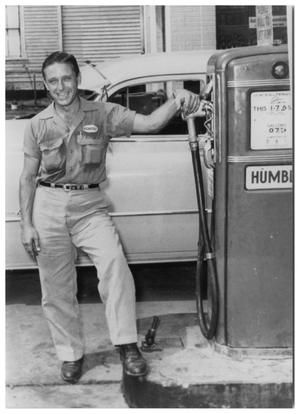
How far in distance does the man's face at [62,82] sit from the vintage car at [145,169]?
4.49 feet

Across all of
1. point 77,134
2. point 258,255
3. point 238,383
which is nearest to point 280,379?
point 238,383

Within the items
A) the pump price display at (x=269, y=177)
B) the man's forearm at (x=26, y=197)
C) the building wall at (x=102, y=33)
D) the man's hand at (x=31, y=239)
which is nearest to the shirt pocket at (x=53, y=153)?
the man's forearm at (x=26, y=197)

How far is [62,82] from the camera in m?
3.40

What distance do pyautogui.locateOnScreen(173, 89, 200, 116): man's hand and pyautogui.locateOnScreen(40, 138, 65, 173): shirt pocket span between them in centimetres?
62

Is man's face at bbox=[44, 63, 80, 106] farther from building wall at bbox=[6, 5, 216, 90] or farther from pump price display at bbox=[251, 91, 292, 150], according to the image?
building wall at bbox=[6, 5, 216, 90]

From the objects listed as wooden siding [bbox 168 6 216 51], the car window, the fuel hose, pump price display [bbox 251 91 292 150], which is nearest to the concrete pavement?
the fuel hose

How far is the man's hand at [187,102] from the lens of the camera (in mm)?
3338

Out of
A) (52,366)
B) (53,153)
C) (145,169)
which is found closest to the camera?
(53,153)

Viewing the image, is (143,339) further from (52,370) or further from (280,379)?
(280,379)

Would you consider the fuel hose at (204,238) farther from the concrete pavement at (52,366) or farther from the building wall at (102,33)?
the building wall at (102,33)

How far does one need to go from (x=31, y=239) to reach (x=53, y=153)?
44cm

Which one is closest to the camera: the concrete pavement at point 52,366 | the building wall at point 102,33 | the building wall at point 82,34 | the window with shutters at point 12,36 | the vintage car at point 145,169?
the concrete pavement at point 52,366

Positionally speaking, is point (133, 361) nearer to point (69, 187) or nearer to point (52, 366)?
point (52, 366)

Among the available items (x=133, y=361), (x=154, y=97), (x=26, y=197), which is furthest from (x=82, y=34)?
(x=133, y=361)
